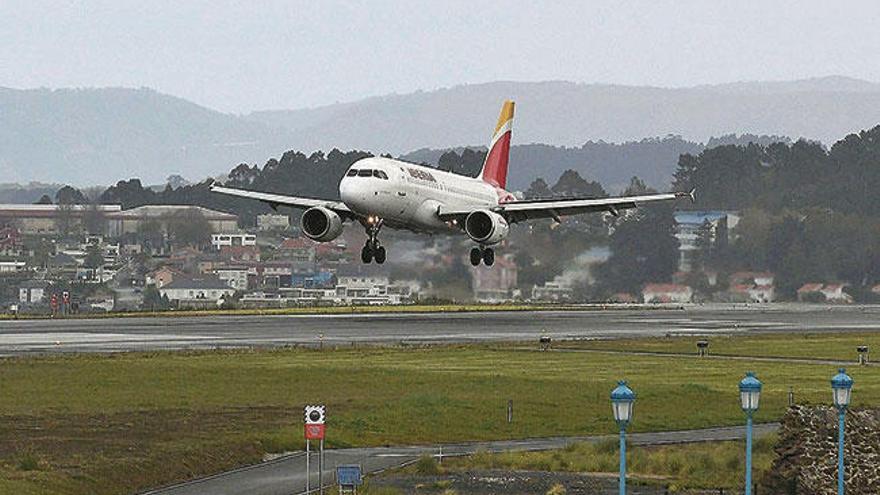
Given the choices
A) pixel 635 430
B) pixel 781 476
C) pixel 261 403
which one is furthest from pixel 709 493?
pixel 261 403

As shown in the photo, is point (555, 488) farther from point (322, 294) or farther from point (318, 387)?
point (322, 294)

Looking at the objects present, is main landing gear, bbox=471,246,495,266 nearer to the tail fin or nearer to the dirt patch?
the tail fin

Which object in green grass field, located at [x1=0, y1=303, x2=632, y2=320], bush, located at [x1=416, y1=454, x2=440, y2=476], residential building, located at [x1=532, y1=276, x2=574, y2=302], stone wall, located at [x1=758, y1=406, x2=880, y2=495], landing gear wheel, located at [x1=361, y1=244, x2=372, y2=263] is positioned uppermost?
landing gear wheel, located at [x1=361, y1=244, x2=372, y2=263]

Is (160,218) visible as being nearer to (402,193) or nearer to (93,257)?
(93,257)

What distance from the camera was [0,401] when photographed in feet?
193

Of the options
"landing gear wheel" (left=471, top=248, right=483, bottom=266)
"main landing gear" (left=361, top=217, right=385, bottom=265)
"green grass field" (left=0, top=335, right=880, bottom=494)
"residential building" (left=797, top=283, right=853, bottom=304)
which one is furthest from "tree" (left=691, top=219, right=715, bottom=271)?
"green grass field" (left=0, top=335, right=880, bottom=494)

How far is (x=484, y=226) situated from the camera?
333ft

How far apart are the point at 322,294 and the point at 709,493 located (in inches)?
4989

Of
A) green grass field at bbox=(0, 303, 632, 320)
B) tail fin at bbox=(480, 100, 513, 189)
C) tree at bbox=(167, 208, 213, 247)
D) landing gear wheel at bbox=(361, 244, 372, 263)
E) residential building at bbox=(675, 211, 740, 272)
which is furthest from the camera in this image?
tree at bbox=(167, 208, 213, 247)

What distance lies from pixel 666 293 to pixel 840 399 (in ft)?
379

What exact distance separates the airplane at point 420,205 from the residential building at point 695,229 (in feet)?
132

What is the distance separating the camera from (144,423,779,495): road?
4434 cm

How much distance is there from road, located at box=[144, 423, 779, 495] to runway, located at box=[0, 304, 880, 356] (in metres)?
32.0

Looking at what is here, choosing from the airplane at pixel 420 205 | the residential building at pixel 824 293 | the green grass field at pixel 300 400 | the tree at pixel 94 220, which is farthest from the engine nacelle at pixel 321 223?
the tree at pixel 94 220
